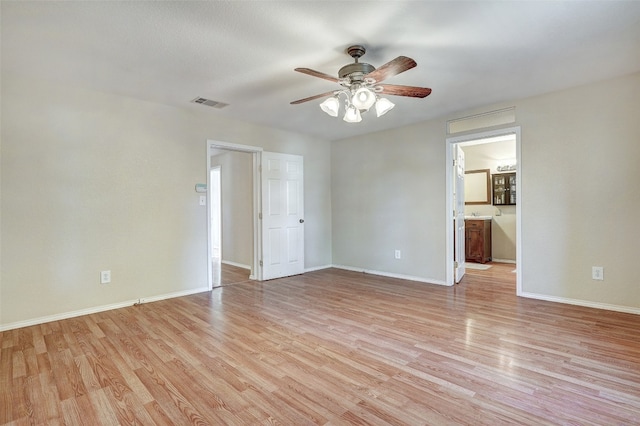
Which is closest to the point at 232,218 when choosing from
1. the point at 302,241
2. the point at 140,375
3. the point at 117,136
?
the point at 302,241

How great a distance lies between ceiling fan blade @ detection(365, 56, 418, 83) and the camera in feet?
6.94

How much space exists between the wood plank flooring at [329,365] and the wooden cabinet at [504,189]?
3.33 m

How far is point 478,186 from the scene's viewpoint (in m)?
6.84

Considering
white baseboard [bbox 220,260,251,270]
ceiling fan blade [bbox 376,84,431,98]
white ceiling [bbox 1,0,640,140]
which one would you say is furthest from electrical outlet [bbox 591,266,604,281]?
white baseboard [bbox 220,260,251,270]

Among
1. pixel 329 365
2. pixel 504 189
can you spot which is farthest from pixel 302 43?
pixel 504 189

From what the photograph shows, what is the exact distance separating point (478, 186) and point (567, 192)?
3.38 metres

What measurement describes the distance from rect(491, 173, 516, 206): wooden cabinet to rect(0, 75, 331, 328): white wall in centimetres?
528

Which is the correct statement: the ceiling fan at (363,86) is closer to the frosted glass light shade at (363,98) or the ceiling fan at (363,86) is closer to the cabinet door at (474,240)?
the frosted glass light shade at (363,98)

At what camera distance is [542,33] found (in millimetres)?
2357

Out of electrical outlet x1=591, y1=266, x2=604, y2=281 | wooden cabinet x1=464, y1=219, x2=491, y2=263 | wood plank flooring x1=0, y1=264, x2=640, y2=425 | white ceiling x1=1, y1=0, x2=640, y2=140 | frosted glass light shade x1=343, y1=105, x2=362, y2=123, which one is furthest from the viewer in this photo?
wooden cabinet x1=464, y1=219, x2=491, y2=263

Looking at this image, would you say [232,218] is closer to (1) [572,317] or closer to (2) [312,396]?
(2) [312,396]

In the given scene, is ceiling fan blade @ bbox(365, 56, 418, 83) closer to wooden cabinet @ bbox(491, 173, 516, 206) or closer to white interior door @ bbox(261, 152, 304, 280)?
white interior door @ bbox(261, 152, 304, 280)

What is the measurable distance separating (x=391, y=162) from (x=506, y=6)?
3138mm

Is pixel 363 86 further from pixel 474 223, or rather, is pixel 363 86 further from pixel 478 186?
pixel 478 186
